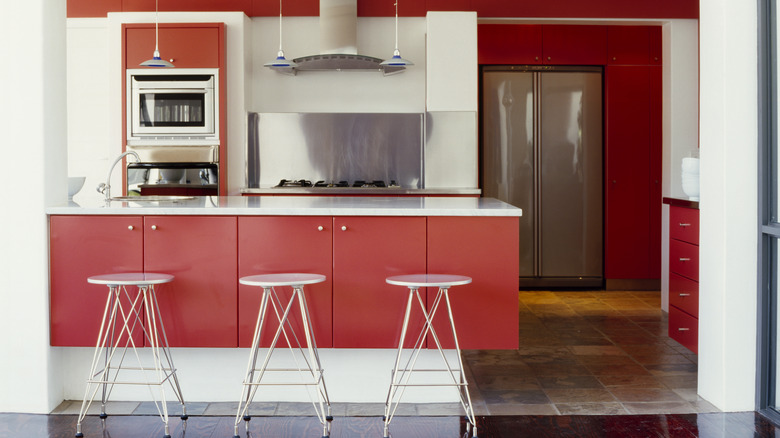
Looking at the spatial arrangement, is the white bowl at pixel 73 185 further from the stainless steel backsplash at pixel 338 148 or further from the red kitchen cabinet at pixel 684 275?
the red kitchen cabinet at pixel 684 275

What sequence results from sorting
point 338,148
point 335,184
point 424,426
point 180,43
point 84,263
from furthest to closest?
point 338,148 → point 335,184 → point 180,43 → point 84,263 → point 424,426

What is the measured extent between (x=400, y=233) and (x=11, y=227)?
1869mm

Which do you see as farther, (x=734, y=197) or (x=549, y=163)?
(x=549, y=163)

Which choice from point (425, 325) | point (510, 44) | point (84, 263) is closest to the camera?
point (425, 325)

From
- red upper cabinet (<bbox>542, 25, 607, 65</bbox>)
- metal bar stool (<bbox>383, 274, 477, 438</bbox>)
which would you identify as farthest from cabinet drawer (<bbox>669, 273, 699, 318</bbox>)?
red upper cabinet (<bbox>542, 25, 607, 65</bbox>)

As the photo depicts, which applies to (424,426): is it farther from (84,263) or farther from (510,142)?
(510,142)

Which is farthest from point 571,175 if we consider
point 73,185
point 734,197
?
point 73,185

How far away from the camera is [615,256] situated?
25.1ft

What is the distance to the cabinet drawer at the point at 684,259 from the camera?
14.6ft

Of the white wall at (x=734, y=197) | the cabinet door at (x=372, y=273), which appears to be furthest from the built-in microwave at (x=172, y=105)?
the white wall at (x=734, y=197)

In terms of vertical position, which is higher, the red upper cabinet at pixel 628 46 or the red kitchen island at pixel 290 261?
the red upper cabinet at pixel 628 46

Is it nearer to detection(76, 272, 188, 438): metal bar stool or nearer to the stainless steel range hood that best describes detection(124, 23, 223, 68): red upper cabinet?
the stainless steel range hood

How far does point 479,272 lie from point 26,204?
2198 mm

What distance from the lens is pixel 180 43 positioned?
21.5ft
